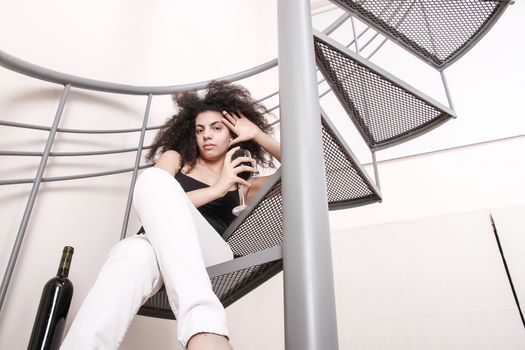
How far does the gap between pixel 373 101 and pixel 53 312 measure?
3.81 feet

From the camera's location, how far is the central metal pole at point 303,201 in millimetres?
608

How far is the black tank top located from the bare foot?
0.65 meters

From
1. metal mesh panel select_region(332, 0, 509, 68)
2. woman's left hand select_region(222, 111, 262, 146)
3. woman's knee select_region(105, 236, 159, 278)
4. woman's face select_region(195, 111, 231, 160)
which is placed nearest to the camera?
woman's knee select_region(105, 236, 159, 278)

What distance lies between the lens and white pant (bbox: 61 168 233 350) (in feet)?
2.29

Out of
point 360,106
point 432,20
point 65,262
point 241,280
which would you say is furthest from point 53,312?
point 432,20

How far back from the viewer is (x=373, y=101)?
45.8 inches

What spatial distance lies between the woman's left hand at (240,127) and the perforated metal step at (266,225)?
0.31 metres

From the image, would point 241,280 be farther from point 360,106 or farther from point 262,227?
point 360,106

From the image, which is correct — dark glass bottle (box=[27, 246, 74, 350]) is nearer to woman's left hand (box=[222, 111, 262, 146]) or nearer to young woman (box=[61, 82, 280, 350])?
young woman (box=[61, 82, 280, 350])

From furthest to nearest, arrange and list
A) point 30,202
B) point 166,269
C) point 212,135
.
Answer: point 212,135 < point 30,202 < point 166,269

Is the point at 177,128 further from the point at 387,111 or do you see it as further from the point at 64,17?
the point at 387,111

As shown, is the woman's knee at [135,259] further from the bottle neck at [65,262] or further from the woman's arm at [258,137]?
the woman's arm at [258,137]

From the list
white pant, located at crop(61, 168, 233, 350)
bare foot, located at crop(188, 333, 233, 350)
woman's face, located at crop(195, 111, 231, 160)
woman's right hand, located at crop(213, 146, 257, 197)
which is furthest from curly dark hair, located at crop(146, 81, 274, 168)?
bare foot, located at crop(188, 333, 233, 350)

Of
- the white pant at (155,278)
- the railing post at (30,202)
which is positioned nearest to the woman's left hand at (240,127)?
the white pant at (155,278)
